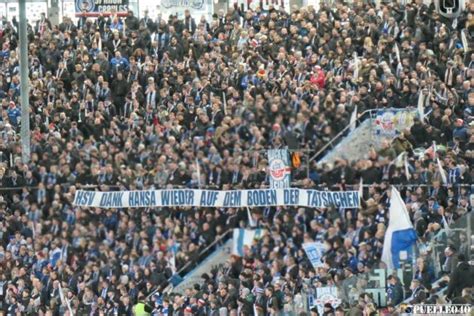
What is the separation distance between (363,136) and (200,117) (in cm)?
422

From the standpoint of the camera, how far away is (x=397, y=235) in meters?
35.0

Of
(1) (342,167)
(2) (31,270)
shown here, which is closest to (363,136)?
(1) (342,167)

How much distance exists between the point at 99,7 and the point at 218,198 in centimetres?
1316

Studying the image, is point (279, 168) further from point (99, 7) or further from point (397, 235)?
point (99, 7)

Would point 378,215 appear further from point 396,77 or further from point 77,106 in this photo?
point 77,106

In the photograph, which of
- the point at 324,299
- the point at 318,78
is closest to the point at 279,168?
the point at 318,78

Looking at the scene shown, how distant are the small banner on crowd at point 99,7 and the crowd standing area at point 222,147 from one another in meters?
3.04

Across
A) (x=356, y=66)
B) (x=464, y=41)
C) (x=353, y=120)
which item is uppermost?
(x=464, y=41)

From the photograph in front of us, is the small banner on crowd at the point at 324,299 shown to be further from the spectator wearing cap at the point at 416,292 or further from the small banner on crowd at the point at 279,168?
the small banner on crowd at the point at 279,168

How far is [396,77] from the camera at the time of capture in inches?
1593

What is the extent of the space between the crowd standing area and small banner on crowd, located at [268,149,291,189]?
0.71 feet

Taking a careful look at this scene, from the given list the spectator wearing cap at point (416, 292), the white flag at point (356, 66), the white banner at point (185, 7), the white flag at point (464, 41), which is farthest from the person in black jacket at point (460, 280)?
the white banner at point (185, 7)

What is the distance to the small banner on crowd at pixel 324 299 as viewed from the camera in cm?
3419

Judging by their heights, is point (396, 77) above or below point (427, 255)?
above
